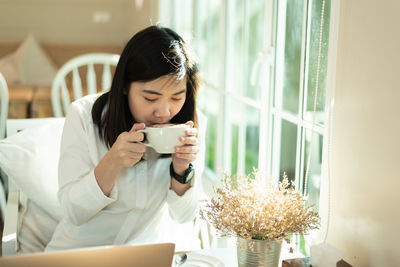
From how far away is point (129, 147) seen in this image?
1080 millimetres

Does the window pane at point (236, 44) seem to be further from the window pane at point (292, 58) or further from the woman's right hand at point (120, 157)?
the woman's right hand at point (120, 157)

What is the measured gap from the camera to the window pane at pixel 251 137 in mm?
1890

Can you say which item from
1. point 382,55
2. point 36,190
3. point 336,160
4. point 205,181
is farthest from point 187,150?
point 205,181

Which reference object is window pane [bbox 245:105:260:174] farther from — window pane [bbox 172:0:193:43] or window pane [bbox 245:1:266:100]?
window pane [bbox 172:0:193:43]

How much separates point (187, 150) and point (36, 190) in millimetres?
665

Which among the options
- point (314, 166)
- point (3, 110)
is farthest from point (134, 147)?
point (3, 110)

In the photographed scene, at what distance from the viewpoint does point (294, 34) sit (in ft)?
4.47

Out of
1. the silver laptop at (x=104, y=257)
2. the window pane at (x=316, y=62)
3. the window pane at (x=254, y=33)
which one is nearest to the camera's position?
the silver laptop at (x=104, y=257)

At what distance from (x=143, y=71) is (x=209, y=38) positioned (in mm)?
1405

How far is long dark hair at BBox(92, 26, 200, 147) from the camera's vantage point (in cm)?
115

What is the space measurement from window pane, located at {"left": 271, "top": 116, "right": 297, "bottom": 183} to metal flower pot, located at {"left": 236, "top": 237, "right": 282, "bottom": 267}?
48cm

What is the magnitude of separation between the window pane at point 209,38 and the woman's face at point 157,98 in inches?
45.0

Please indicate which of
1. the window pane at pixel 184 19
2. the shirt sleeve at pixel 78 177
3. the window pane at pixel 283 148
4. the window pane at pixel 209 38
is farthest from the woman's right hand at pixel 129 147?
the window pane at pixel 184 19

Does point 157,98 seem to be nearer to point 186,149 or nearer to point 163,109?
point 163,109
